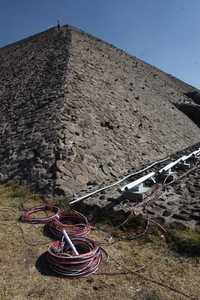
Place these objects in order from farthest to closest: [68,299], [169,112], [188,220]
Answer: [169,112] < [188,220] < [68,299]

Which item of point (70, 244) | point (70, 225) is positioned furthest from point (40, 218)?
point (70, 244)

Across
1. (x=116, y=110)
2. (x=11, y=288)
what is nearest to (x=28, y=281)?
(x=11, y=288)

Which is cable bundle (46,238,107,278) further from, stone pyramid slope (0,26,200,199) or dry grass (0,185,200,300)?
stone pyramid slope (0,26,200,199)

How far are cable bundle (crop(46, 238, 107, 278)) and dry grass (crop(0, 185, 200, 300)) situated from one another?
0.14 metres

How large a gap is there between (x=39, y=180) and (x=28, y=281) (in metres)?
4.89

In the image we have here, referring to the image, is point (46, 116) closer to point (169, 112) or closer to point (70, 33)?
point (169, 112)

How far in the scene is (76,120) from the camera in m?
12.8

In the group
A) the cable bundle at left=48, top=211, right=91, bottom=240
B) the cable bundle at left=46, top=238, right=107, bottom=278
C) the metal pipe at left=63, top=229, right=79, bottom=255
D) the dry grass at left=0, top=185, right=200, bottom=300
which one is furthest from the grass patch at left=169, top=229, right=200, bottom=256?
the metal pipe at left=63, top=229, right=79, bottom=255

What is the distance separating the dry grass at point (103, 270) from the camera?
4.88m

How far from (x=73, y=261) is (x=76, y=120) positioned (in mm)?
7930

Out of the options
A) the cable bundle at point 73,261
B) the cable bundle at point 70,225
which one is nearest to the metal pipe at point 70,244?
the cable bundle at point 73,261

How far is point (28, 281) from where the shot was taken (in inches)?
202

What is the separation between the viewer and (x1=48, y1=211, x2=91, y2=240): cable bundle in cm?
695

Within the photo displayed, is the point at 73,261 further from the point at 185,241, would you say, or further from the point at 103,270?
the point at 185,241
